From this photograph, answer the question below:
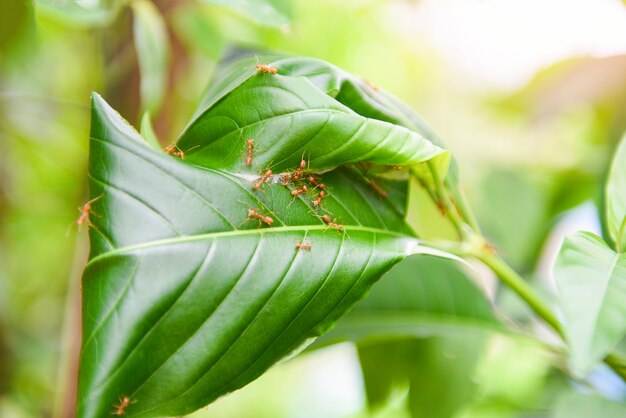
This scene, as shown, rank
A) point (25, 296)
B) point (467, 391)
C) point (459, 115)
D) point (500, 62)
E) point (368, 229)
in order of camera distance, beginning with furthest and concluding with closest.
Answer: point (459, 115) → point (500, 62) → point (25, 296) → point (467, 391) → point (368, 229)

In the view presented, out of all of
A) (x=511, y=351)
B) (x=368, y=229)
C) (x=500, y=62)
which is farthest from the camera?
(x=500, y=62)

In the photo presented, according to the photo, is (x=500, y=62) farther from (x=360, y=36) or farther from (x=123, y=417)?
(x=123, y=417)

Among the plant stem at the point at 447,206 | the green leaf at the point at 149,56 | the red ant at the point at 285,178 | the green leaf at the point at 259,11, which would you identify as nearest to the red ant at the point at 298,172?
the red ant at the point at 285,178

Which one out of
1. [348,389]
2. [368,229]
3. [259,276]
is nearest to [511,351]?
[348,389]

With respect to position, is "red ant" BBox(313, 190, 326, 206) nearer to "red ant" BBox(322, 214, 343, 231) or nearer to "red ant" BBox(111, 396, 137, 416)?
"red ant" BBox(322, 214, 343, 231)

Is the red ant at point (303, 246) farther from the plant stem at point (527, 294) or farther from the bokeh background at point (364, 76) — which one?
the bokeh background at point (364, 76)

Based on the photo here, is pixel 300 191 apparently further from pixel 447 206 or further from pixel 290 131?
pixel 447 206

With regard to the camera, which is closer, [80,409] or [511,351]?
[80,409]
